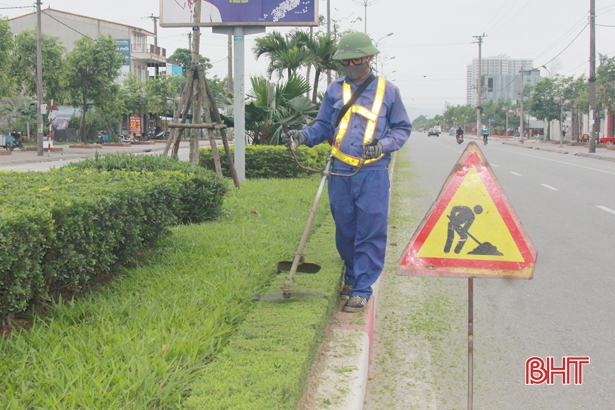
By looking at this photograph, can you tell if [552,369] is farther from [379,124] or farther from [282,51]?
[282,51]

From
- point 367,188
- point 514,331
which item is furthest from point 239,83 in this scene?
point 514,331

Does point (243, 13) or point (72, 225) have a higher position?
point (243, 13)

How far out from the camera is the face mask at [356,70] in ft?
14.2

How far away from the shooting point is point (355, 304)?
4336mm

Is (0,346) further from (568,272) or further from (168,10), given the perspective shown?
(168,10)

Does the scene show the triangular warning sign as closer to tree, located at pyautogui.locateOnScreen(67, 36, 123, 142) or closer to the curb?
the curb

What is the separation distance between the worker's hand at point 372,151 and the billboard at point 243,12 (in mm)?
7961

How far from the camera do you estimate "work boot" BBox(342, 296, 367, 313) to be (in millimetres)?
4332

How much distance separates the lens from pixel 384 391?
3.63 meters

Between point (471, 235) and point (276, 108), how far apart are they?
37.2ft

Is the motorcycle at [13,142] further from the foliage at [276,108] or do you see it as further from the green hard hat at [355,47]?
the green hard hat at [355,47]

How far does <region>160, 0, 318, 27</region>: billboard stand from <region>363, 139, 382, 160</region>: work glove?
313 inches

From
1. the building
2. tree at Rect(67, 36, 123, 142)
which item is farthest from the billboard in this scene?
the building

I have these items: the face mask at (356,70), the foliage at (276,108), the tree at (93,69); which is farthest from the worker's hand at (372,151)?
the tree at (93,69)
